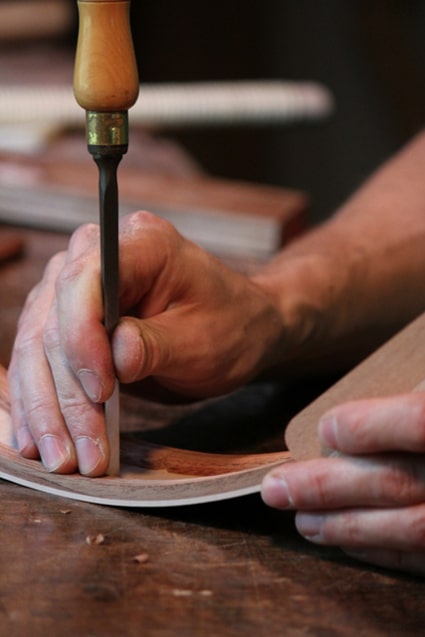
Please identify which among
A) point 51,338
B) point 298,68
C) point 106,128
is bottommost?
point 298,68

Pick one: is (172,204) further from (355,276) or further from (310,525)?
(310,525)

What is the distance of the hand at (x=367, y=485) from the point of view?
69 centimetres

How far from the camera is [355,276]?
1.19 meters

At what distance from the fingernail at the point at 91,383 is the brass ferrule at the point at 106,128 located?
0.61 feet

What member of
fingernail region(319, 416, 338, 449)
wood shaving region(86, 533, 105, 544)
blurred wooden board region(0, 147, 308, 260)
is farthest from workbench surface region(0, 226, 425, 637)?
blurred wooden board region(0, 147, 308, 260)

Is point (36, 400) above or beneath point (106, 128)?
beneath

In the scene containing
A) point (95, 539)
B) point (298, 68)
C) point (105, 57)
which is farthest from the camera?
point (298, 68)

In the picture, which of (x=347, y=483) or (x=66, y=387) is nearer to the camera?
(x=347, y=483)

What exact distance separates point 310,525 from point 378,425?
0.11 meters

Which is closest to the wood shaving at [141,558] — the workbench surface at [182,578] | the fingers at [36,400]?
the workbench surface at [182,578]

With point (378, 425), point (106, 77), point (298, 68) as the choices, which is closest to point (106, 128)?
point (106, 77)

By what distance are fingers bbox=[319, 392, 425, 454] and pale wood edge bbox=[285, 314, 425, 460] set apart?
0.19ft

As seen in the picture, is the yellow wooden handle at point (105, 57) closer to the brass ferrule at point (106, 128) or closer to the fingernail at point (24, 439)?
the brass ferrule at point (106, 128)

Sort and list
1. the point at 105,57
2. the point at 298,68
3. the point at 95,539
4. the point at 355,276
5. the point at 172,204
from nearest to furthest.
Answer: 1. the point at 105,57
2. the point at 95,539
3. the point at 355,276
4. the point at 172,204
5. the point at 298,68
